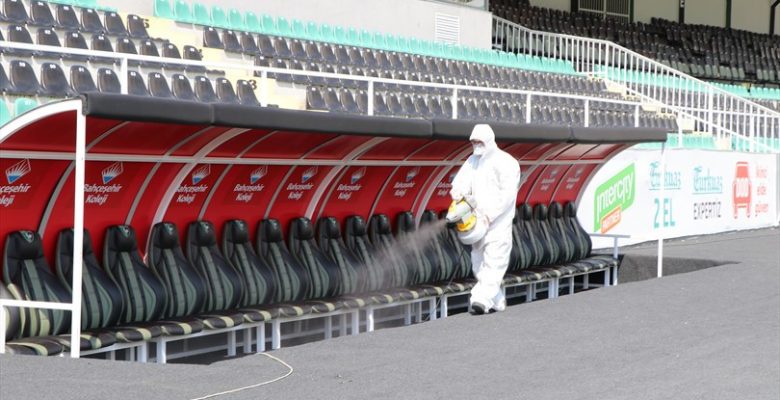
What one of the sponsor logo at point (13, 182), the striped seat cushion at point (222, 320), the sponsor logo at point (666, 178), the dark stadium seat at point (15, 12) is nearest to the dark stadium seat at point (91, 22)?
the dark stadium seat at point (15, 12)

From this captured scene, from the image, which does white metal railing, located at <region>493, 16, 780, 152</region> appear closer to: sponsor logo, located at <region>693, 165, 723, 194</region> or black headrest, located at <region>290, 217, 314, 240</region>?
sponsor logo, located at <region>693, 165, 723, 194</region>

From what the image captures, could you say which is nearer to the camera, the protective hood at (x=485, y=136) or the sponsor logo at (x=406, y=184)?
the protective hood at (x=485, y=136)

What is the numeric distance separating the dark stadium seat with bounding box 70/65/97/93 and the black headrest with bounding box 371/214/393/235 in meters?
3.47

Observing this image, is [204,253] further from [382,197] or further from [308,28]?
[308,28]

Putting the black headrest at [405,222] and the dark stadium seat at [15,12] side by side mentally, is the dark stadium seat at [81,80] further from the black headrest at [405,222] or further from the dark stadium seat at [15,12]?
the black headrest at [405,222]

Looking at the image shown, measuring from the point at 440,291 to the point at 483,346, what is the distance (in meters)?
4.05

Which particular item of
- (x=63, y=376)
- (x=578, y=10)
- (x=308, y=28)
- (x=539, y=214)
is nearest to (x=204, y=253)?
(x=63, y=376)

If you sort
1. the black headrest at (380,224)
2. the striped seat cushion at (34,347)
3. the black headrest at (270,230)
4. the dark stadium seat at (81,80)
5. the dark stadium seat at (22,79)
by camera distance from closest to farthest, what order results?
the striped seat cushion at (34,347) < the black headrest at (270,230) < the dark stadium seat at (22,79) < the dark stadium seat at (81,80) < the black headrest at (380,224)

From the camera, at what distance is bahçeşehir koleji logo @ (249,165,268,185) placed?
11273mm

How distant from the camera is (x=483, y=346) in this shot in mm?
9109

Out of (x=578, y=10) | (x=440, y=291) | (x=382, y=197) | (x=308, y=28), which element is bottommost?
(x=440, y=291)

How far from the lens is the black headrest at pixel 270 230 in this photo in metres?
11.5

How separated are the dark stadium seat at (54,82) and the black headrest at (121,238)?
10.3 feet

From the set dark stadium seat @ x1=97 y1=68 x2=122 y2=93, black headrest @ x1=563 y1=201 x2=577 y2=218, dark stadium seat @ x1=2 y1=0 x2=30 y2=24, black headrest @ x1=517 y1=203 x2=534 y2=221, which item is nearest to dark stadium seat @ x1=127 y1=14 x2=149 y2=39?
dark stadium seat @ x1=2 y1=0 x2=30 y2=24
